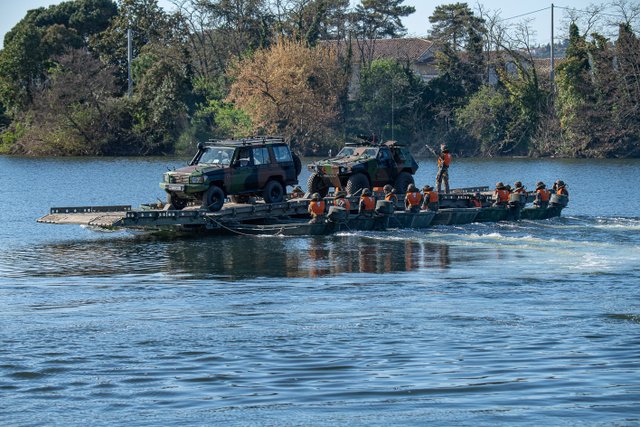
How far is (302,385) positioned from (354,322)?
13.2 feet

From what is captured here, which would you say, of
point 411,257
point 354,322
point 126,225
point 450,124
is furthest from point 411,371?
point 450,124

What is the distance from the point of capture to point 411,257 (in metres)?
27.6

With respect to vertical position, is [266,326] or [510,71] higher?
[510,71]

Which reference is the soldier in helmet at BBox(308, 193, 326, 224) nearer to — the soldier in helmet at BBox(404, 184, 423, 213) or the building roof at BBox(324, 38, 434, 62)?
the soldier in helmet at BBox(404, 184, 423, 213)

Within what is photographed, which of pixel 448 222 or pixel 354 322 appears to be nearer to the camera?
pixel 354 322

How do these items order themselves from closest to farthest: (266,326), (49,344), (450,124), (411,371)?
(411,371)
(49,344)
(266,326)
(450,124)

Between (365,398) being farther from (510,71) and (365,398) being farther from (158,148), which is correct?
(510,71)

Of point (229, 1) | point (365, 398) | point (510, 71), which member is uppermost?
point (229, 1)

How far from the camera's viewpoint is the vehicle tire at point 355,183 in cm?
3347

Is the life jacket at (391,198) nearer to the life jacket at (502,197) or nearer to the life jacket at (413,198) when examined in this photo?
the life jacket at (413,198)

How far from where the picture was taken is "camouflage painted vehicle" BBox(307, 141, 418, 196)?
110 feet

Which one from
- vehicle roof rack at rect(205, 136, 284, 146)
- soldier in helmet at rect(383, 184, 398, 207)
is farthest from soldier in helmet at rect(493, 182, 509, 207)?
vehicle roof rack at rect(205, 136, 284, 146)

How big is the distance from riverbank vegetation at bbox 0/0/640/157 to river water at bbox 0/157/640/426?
145 ft

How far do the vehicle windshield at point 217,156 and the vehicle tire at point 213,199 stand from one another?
2.26ft
